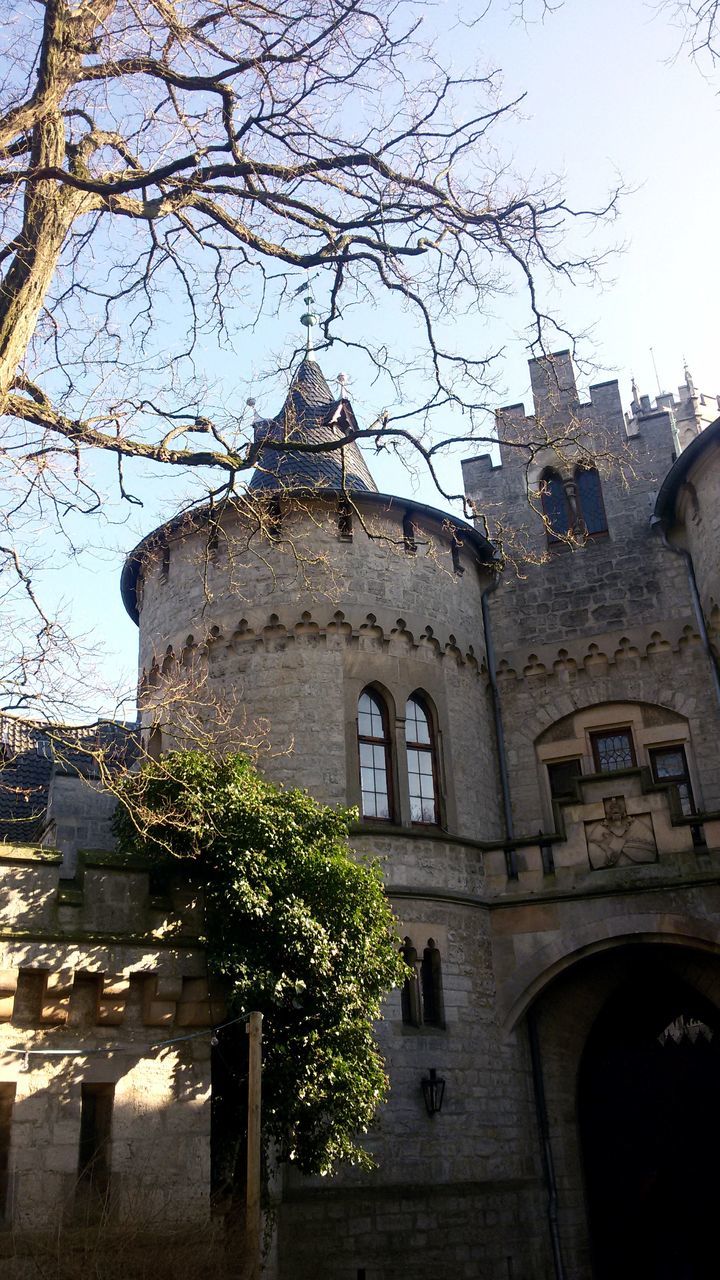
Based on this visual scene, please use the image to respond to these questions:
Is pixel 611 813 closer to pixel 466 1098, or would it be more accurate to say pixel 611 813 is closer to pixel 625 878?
pixel 625 878

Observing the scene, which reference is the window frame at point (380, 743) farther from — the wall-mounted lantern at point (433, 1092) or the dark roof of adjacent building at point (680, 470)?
the dark roof of adjacent building at point (680, 470)

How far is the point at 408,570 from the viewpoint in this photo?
641 inches

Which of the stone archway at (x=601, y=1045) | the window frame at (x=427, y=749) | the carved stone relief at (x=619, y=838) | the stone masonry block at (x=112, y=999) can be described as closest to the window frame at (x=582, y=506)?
Answer: the window frame at (x=427, y=749)

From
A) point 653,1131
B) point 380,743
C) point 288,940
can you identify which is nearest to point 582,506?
point 380,743

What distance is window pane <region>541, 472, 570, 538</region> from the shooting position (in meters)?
18.5

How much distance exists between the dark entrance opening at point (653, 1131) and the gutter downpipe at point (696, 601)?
13.1 ft

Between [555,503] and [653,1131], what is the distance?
9.23m

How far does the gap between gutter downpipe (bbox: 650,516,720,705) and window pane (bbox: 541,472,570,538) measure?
160 centimetres

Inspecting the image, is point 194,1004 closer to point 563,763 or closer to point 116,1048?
point 116,1048

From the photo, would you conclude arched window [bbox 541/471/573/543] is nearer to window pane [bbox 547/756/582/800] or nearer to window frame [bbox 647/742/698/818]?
window pane [bbox 547/756/582/800]

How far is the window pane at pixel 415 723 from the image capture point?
51.1ft

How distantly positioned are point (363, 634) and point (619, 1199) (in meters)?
7.79

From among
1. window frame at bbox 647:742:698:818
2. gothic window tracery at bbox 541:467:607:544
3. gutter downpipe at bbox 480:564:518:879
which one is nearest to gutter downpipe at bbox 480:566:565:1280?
gutter downpipe at bbox 480:564:518:879

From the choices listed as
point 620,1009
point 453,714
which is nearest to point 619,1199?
point 620,1009
